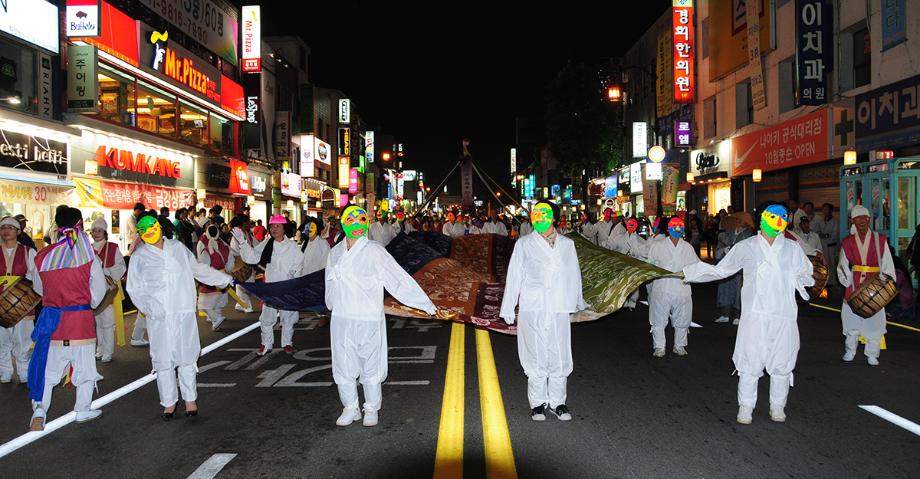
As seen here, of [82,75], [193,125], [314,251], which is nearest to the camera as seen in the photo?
[314,251]

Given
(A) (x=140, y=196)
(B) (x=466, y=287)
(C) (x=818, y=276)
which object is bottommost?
(B) (x=466, y=287)

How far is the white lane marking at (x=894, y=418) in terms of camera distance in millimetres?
5383

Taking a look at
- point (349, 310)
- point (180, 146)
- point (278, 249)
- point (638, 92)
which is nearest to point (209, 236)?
point (278, 249)

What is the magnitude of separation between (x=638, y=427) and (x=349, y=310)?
2.64 m

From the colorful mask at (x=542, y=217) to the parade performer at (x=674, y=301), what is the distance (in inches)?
131

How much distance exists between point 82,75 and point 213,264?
29.5 ft

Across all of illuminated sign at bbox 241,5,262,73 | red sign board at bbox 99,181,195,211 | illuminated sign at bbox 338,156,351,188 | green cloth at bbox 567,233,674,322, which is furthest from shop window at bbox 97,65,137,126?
illuminated sign at bbox 338,156,351,188

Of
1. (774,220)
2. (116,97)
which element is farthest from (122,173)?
(774,220)

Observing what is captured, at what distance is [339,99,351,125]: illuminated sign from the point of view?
60.9 metres

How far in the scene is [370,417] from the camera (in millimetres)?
5637

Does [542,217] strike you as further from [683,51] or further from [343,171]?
[343,171]

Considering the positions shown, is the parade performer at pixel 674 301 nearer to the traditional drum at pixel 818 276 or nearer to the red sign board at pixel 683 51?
the traditional drum at pixel 818 276

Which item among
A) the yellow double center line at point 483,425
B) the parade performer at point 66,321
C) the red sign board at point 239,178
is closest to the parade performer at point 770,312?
the yellow double center line at point 483,425

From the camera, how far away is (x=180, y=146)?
81.0ft
